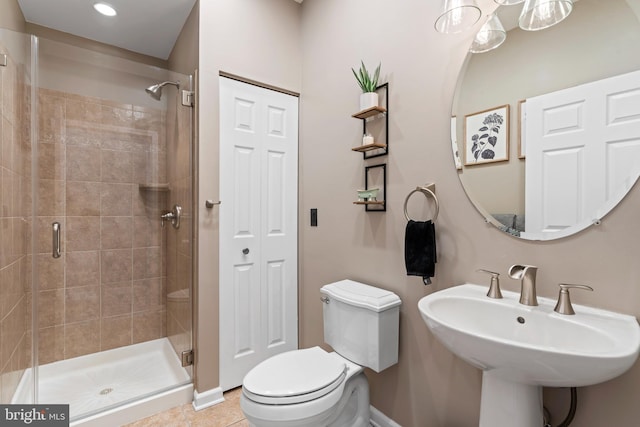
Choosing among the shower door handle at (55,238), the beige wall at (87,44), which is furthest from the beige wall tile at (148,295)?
the beige wall at (87,44)

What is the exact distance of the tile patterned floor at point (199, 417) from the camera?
5.36ft

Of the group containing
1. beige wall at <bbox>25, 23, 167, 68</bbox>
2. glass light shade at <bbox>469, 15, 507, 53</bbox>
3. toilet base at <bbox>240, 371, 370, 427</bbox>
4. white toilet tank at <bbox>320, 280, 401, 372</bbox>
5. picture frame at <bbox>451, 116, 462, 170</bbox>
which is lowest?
toilet base at <bbox>240, 371, 370, 427</bbox>

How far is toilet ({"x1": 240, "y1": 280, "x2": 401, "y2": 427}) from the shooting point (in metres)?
1.15

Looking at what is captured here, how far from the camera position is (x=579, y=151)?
96cm

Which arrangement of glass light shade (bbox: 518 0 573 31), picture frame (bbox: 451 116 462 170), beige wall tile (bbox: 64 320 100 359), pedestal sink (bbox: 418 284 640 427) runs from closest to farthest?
pedestal sink (bbox: 418 284 640 427) → glass light shade (bbox: 518 0 573 31) → picture frame (bbox: 451 116 462 170) → beige wall tile (bbox: 64 320 100 359)

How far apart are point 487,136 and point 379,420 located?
1.52 meters

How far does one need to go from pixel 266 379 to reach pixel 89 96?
2.21 meters

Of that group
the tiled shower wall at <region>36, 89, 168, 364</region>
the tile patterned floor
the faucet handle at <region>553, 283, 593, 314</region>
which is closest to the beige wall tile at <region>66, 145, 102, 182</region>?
the tiled shower wall at <region>36, 89, 168, 364</region>

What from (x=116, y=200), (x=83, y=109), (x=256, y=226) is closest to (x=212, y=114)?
(x=256, y=226)

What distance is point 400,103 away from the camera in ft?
4.91

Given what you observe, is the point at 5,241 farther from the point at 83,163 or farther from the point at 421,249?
the point at 421,249

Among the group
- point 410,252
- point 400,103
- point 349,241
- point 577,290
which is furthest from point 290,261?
point 577,290

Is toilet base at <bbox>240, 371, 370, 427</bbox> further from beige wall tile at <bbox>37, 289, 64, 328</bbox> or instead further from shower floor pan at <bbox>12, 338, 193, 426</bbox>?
beige wall tile at <bbox>37, 289, 64, 328</bbox>

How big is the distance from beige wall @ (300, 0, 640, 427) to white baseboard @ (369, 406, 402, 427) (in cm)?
3
